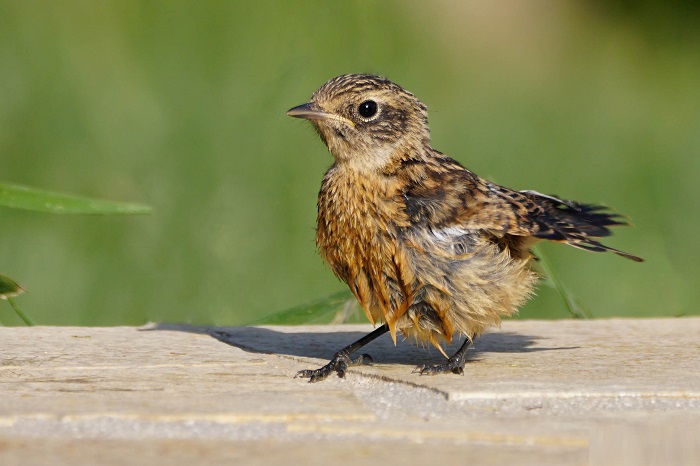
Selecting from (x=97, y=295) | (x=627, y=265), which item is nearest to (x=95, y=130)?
(x=97, y=295)

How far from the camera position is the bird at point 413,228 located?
13.5ft

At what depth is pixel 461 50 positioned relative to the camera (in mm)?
7977

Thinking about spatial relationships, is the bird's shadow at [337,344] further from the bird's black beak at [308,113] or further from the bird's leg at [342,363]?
the bird's black beak at [308,113]

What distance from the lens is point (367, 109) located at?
459 cm

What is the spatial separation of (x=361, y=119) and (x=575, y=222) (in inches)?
33.6

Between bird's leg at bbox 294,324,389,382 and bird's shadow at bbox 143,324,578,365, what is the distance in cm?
10

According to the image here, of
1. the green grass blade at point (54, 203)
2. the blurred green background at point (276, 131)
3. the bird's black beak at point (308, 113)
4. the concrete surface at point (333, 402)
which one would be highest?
the blurred green background at point (276, 131)

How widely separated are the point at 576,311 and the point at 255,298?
1.53 m

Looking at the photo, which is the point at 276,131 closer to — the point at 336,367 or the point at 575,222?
the point at 575,222

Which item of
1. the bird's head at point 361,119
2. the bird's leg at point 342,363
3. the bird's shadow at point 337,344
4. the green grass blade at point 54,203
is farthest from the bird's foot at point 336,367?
the green grass blade at point 54,203

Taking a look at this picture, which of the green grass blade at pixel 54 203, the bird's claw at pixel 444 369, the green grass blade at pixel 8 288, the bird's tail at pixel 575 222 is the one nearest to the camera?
the bird's claw at pixel 444 369

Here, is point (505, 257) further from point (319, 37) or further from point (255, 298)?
point (319, 37)

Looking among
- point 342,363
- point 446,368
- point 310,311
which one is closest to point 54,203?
point 310,311

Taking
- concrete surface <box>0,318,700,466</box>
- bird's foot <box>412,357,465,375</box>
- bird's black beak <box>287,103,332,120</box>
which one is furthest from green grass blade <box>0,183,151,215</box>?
bird's foot <box>412,357,465,375</box>
